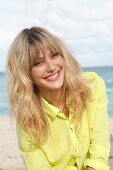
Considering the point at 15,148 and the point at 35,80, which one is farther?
the point at 15,148

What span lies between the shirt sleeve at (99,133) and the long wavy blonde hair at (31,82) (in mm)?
101

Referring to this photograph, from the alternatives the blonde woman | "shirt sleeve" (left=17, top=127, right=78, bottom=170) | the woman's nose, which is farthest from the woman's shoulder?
"shirt sleeve" (left=17, top=127, right=78, bottom=170)

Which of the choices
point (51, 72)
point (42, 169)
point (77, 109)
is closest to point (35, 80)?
point (51, 72)

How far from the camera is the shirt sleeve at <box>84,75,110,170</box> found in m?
3.05

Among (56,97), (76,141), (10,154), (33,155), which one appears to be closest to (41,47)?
(56,97)

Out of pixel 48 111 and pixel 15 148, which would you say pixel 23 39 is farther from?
pixel 15 148

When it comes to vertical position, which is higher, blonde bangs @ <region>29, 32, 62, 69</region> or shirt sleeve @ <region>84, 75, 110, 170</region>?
blonde bangs @ <region>29, 32, 62, 69</region>

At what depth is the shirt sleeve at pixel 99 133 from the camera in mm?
3051

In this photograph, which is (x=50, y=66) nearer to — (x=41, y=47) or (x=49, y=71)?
(x=49, y=71)

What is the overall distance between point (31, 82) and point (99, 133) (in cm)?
60

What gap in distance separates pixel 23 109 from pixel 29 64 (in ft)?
1.13

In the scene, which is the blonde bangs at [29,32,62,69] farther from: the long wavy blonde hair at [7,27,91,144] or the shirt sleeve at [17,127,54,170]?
the shirt sleeve at [17,127,54,170]

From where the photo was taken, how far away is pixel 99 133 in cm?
307

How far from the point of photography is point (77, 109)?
119 inches
